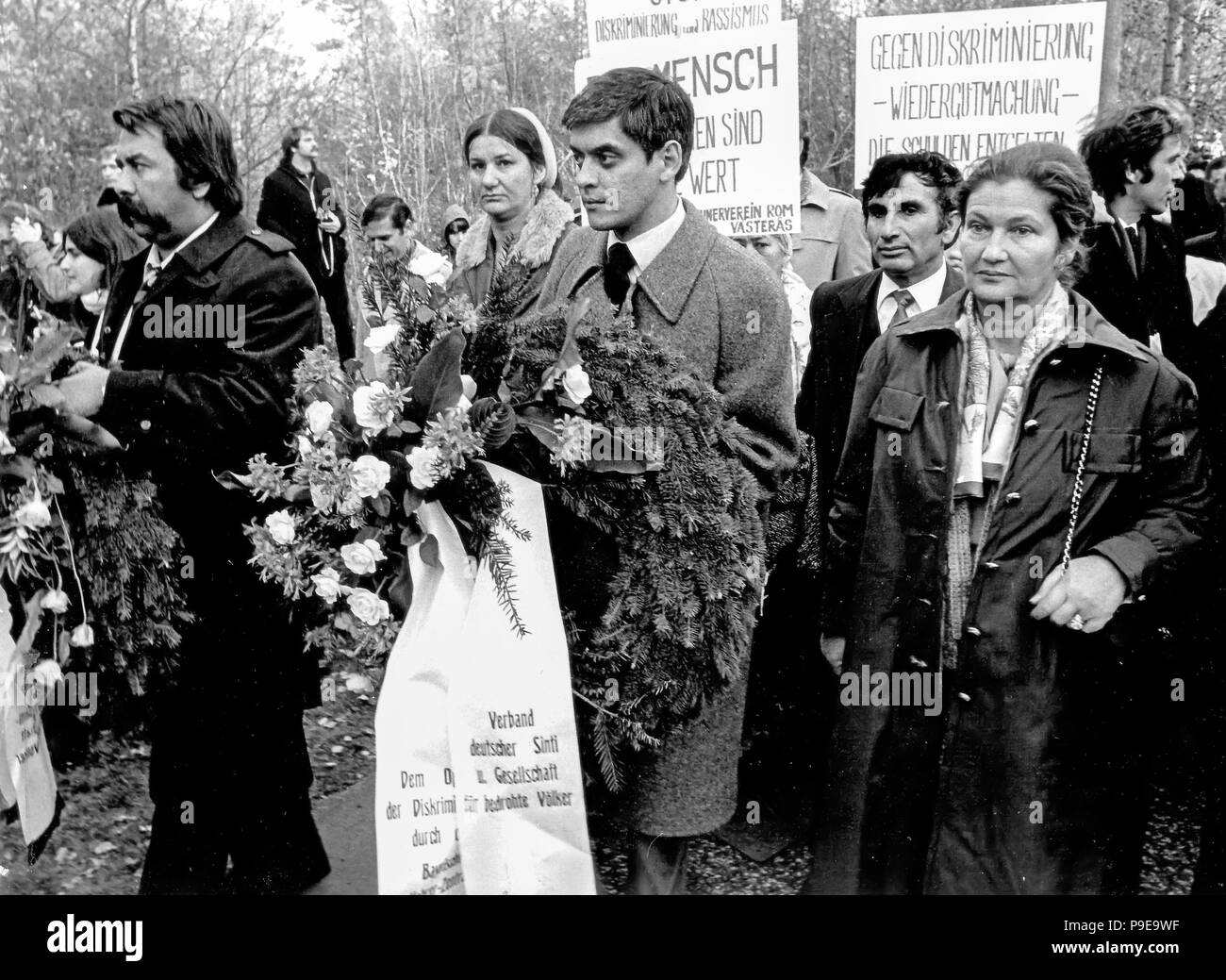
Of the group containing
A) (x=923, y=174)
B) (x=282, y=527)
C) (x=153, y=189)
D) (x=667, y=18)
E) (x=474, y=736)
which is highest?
(x=667, y=18)

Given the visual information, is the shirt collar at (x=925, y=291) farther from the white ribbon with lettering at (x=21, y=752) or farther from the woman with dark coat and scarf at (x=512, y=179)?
the white ribbon with lettering at (x=21, y=752)

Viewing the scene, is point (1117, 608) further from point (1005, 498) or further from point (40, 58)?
point (40, 58)

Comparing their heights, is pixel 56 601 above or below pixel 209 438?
below

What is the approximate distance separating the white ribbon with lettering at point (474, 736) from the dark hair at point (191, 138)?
4.16ft

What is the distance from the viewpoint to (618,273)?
11.1 feet

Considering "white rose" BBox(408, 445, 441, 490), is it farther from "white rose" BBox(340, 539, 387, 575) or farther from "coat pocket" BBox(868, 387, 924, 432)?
"coat pocket" BBox(868, 387, 924, 432)

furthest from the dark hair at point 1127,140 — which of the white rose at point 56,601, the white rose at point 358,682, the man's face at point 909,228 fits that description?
the white rose at point 56,601

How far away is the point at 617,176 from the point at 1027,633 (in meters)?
1.49

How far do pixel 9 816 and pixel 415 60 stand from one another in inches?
383

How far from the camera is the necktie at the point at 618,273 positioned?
3.37 meters

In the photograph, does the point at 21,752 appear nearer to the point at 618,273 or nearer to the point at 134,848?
the point at 134,848

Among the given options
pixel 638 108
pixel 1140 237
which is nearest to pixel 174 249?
pixel 638 108
